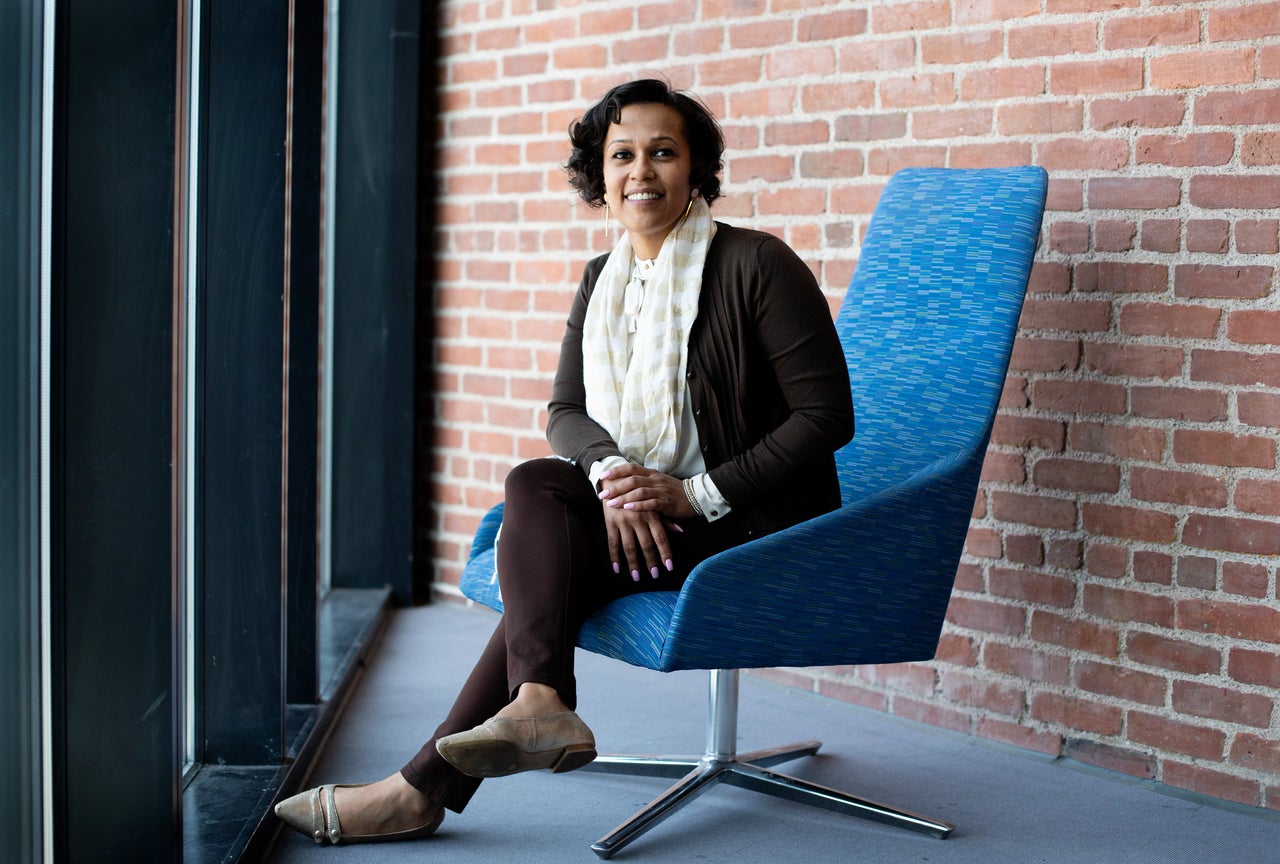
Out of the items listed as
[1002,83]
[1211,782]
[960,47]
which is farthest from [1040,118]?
[1211,782]

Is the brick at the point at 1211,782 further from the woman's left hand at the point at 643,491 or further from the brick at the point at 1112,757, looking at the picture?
the woman's left hand at the point at 643,491

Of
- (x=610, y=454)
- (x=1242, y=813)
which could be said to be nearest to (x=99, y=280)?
(x=610, y=454)

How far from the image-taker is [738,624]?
1.84m

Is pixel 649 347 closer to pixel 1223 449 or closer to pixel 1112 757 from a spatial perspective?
pixel 1223 449

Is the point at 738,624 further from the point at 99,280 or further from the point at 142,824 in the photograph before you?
the point at 99,280

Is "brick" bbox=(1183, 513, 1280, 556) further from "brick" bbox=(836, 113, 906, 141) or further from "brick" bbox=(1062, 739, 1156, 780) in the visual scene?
"brick" bbox=(836, 113, 906, 141)

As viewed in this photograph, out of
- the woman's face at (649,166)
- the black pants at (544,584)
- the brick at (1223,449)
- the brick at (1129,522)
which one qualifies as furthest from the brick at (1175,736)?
the woman's face at (649,166)

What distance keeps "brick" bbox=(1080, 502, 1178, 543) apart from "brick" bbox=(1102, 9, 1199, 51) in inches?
32.5

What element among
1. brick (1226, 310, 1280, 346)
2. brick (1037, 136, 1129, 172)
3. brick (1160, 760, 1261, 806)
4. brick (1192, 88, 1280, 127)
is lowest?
brick (1160, 760, 1261, 806)

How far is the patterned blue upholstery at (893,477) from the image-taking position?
1.84 m

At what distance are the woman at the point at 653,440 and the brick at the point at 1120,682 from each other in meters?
0.76

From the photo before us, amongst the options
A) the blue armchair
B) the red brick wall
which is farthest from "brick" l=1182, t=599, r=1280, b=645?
the blue armchair

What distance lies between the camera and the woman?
1938mm

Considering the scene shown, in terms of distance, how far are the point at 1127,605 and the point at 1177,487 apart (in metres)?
0.24
